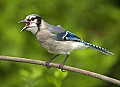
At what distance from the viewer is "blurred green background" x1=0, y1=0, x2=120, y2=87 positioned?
176 inches

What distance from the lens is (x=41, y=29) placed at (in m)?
3.37

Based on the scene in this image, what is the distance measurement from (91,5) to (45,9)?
53 centimetres

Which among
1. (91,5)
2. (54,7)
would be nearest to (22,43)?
(54,7)

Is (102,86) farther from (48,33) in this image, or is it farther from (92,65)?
(48,33)

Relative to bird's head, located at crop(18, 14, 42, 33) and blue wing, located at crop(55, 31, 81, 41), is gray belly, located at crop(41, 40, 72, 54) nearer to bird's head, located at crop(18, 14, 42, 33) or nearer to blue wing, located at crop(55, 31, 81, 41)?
blue wing, located at crop(55, 31, 81, 41)

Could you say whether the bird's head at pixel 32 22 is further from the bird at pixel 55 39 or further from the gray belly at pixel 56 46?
the gray belly at pixel 56 46

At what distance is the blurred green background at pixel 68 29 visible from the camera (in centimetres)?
447

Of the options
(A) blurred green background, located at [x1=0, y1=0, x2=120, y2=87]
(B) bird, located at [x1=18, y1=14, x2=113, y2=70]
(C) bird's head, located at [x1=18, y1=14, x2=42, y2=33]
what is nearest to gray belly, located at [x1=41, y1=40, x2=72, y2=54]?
(B) bird, located at [x1=18, y1=14, x2=113, y2=70]

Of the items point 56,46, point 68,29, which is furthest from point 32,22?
point 68,29

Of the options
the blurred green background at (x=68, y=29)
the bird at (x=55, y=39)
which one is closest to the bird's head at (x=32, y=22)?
the bird at (x=55, y=39)

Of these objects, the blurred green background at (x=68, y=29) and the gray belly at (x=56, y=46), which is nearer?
the gray belly at (x=56, y=46)

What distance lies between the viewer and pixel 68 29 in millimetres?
4578

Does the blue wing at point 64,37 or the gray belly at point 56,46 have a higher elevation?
the blue wing at point 64,37

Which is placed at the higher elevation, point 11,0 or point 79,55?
point 11,0
